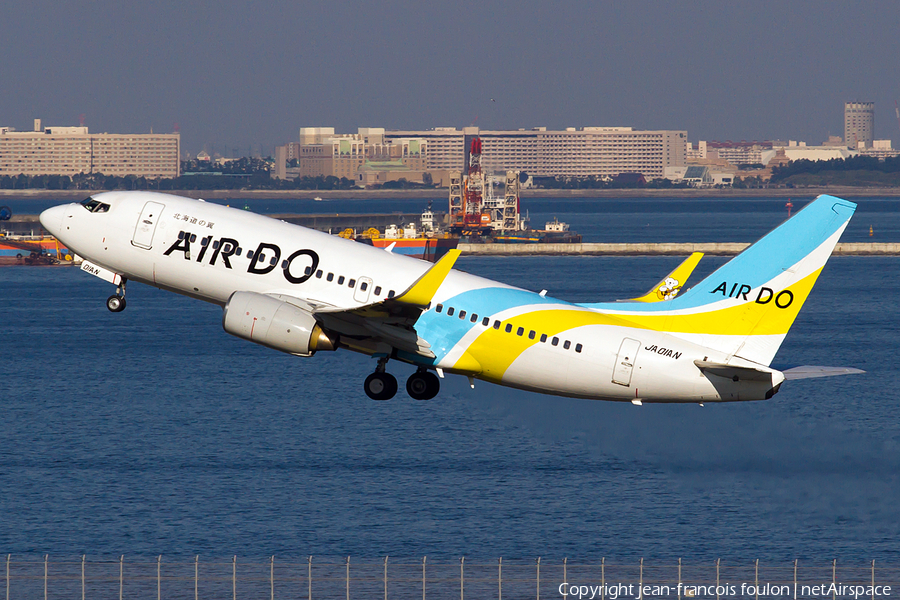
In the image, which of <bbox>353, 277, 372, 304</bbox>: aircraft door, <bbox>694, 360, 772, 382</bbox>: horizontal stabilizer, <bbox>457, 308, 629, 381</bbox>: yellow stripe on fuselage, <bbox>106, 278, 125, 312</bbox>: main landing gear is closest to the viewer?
<bbox>694, 360, 772, 382</bbox>: horizontal stabilizer

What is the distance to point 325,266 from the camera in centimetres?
4912

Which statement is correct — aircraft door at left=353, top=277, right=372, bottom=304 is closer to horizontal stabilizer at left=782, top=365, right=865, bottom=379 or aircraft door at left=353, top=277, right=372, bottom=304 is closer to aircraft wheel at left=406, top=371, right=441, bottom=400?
aircraft wheel at left=406, top=371, right=441, bottom=400

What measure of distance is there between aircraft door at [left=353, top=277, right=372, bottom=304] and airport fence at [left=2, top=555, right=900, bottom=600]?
129 ft

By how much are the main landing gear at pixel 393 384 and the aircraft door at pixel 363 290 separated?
3094 millimetres

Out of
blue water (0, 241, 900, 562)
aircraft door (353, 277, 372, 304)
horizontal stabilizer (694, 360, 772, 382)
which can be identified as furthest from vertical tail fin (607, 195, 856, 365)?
blue water (0, 241, 900, 562)

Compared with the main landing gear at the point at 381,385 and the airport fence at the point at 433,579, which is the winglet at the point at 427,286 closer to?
the main landing gear at the point at 381,385

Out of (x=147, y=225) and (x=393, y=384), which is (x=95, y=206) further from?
(x=393, y=384)

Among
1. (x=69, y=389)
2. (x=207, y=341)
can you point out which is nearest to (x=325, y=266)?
(x=69, y=389)

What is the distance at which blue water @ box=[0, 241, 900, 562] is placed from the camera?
93.1 m

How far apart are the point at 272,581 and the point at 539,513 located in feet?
77.5

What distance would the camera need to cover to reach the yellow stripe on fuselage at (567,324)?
4794 cm

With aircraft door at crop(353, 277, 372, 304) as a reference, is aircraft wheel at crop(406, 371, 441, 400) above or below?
below

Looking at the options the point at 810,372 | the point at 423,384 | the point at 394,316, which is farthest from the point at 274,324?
the point at 810,372

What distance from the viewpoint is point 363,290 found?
4859 cm
